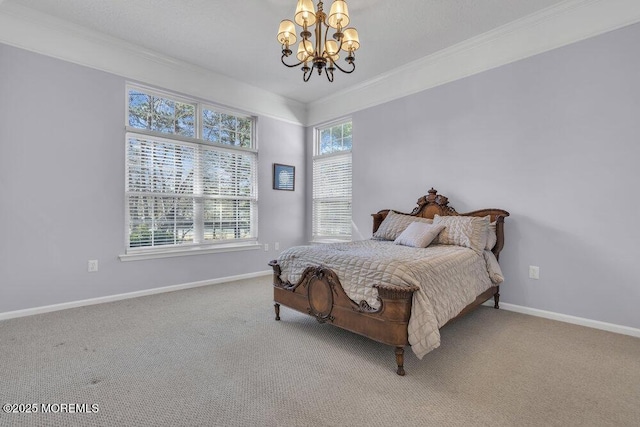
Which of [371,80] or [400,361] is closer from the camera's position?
[400,361]

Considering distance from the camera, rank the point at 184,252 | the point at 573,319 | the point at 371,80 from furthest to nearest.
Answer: the point at 371,80
the point at 184,252
the point at 573,319

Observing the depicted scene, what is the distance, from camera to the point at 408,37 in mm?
3291

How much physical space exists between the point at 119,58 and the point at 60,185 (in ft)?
5.11

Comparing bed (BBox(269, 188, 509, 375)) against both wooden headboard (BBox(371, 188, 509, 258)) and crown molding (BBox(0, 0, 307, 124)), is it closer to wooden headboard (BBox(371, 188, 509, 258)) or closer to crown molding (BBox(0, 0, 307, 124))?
wooden headboard (BBox(371, 188, 509, 258))

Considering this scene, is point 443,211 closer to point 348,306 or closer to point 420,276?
point 420,276

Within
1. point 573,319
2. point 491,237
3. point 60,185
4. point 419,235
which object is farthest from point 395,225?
point 60,185

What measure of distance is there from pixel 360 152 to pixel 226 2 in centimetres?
257

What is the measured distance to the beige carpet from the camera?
1.51 metres

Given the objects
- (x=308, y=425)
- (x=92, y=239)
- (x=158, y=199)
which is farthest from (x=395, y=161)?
(x=92, y=239)

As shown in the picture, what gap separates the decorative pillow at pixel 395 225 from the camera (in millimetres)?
3549

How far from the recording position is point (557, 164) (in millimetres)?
2873

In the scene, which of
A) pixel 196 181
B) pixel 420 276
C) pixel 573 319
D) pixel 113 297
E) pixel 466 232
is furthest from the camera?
pixel 196 181

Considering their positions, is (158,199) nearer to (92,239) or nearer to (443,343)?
(92,239)

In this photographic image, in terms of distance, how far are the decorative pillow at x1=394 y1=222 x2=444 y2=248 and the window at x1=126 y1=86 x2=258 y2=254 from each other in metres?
2.46
